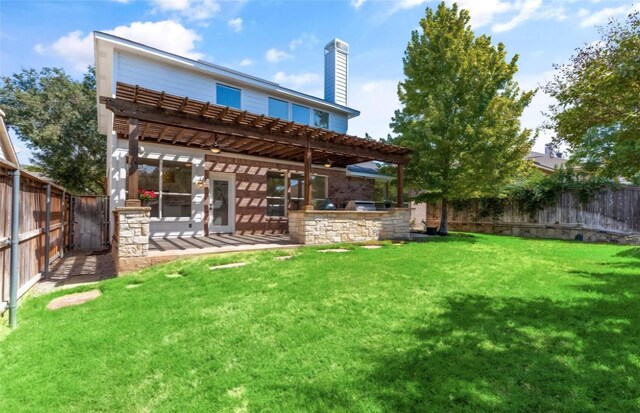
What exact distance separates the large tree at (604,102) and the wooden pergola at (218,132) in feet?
17.3

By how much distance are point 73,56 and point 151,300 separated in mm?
20627

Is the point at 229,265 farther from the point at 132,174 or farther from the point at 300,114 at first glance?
the point at 300,114

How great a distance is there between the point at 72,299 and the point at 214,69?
8632 millimetres

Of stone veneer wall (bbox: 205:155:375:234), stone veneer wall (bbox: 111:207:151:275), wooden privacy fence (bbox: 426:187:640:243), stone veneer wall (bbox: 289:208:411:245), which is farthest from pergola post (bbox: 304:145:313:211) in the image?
wooden privacy fence (bbox: 426:187:640:243)

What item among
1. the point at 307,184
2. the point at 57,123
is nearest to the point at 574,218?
the point at 307,184

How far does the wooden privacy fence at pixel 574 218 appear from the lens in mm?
11609

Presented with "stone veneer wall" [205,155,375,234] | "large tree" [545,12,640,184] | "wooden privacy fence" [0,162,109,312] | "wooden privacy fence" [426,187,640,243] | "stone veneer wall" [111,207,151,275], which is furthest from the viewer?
"wooden privacy fence" [426,187,640,243]

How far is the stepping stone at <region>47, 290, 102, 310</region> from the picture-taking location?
435 cm

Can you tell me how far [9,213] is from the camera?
4.25 metres

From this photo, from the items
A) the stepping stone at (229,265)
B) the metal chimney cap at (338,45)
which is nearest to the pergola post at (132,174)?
the stepping stone at (229,265)

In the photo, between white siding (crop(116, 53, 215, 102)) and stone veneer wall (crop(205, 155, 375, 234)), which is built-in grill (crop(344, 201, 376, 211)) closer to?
stone veneer wall (crop(205, 155, 375, 234))

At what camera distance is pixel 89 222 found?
10531mm

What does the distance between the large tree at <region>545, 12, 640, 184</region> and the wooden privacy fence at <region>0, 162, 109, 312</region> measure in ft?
24.8

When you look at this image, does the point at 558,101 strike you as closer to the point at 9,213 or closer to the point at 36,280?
the point at 9,213
